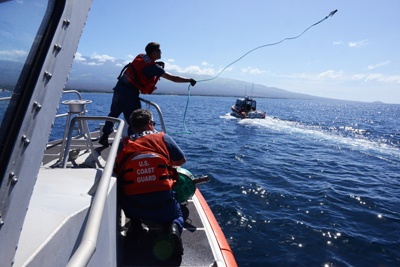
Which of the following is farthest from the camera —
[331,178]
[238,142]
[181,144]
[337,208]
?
[238,142]

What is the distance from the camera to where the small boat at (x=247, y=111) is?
39.4 m

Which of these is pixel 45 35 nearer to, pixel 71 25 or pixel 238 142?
pixel 71 25

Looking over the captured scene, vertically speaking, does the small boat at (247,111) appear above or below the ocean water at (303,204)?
above

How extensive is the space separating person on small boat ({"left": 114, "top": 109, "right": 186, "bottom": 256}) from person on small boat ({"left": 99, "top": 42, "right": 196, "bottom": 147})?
6.75 feet

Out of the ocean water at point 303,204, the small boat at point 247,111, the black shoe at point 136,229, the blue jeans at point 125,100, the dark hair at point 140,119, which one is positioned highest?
the small boat at point 247,111

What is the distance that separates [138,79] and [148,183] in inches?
112

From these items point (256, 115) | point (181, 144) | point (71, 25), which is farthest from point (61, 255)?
point (256, 115)

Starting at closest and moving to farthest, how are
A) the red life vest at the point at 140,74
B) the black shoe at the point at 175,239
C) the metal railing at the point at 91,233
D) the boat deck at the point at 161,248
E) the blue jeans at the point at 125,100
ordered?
the metal railing at the point at 91,233 → the black shoe at the point at 175,239 → the boat deck at the point at 161,248 → the red life vest at the point at 140,74 → the blue jeans at the point at 125,100

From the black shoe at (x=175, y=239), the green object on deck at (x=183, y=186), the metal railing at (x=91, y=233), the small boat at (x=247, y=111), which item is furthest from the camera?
the small boat at (x=247, y=111)

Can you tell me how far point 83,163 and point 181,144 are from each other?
1310 centimetres

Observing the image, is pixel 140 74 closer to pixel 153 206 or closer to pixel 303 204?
pixel 153 206

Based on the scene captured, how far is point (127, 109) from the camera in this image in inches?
223

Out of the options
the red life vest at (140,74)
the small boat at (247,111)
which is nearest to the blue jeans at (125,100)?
the red life vest at (140,74)

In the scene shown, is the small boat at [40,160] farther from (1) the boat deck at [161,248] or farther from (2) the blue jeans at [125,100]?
(2) the blue jeans at [125,100]
